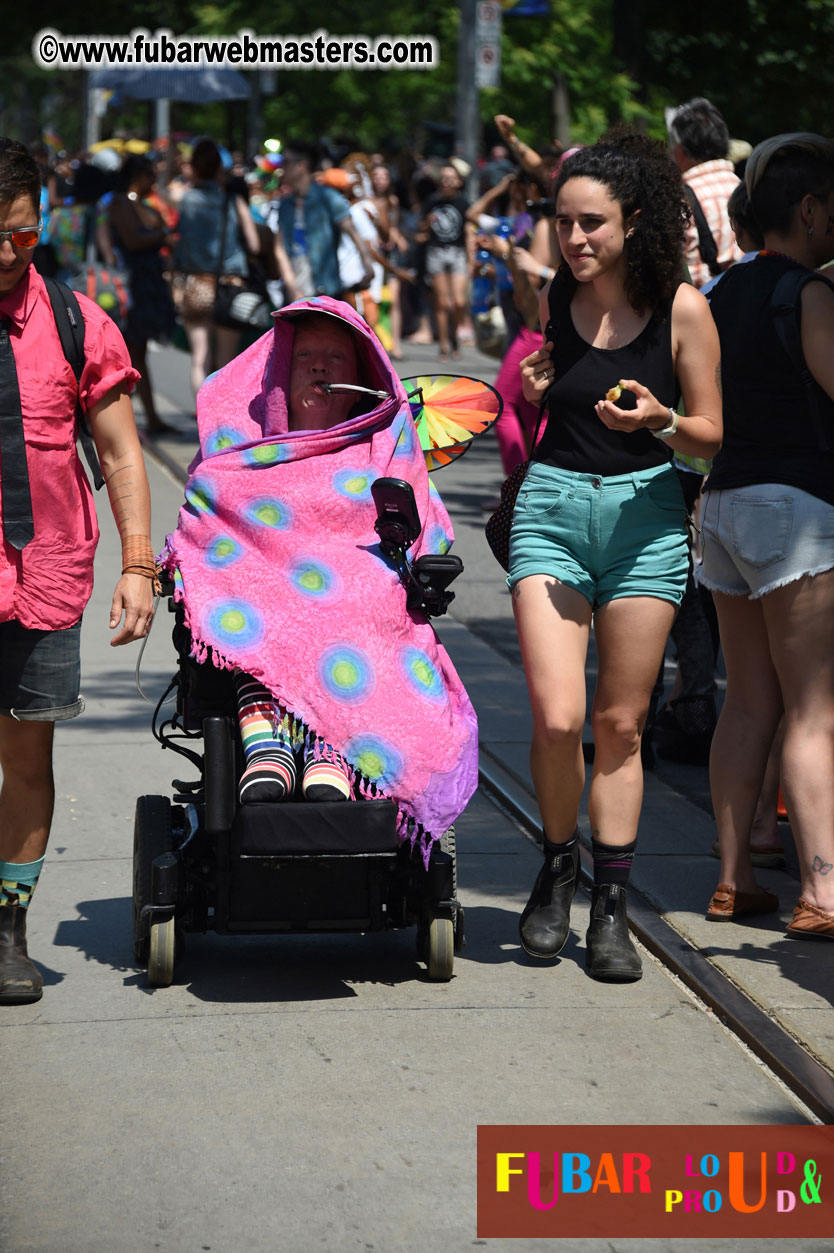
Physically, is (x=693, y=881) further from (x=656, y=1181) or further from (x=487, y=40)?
(x=487, y=40)

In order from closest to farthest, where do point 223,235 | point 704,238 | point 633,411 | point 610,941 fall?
point 633,411, point 610,941, point 704,238, point 223,235

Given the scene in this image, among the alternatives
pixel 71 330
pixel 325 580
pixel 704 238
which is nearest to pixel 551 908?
pixel 325 580

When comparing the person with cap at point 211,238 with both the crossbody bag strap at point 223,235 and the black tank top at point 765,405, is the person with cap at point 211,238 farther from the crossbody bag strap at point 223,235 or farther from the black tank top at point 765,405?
the black tank top at point 765,405

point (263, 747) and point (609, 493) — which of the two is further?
point (609, 493)

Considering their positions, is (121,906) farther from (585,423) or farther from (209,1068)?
(585,423)

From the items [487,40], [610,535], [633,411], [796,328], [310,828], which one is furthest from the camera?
[487,40]

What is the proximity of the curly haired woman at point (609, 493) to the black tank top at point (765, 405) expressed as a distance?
1.16ft

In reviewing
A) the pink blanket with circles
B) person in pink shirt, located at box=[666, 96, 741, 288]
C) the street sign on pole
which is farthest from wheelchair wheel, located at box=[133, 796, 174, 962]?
the street sign on pole

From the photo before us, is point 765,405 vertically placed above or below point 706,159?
below

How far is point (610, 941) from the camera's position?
183 inches

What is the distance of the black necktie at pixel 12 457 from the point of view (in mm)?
4215

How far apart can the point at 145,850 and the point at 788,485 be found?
1919 mm

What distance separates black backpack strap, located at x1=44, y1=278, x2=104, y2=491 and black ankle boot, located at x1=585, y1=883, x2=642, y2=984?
1630 mm

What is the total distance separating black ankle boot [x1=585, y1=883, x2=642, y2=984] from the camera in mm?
4609
